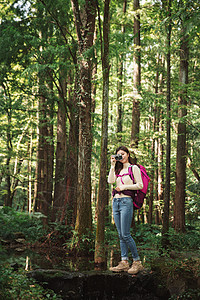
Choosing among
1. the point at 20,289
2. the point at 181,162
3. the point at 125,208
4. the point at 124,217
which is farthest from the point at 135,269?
the point at 181,162

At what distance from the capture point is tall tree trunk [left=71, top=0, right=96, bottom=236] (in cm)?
874

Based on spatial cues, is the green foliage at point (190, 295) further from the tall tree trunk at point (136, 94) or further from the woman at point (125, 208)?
the tall tree trunk at point (136, 94)

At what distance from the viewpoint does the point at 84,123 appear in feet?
29.8

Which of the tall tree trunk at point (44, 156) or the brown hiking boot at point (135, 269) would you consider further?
the tall tree trunk at point (44, 156)

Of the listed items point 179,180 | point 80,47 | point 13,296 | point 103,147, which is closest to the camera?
point 13,296

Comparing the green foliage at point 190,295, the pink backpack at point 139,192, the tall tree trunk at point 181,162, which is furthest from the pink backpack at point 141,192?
the tall tree trunk at point 181,162

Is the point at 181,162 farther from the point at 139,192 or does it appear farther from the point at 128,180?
the point at 128,180

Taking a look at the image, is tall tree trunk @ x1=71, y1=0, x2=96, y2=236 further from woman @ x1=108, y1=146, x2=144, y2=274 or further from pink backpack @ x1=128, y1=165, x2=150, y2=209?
pink backpack @ x1=128, y1=165, x2=150, y2=209

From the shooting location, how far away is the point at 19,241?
11367 millimetres

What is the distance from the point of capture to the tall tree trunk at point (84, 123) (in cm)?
874

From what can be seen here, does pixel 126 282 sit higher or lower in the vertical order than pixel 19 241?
higher

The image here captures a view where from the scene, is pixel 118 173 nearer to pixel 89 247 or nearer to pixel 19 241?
pixel 89 247

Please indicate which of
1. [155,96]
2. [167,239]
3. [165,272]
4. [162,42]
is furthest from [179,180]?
[165,272]

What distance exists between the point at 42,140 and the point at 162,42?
30.0ft
